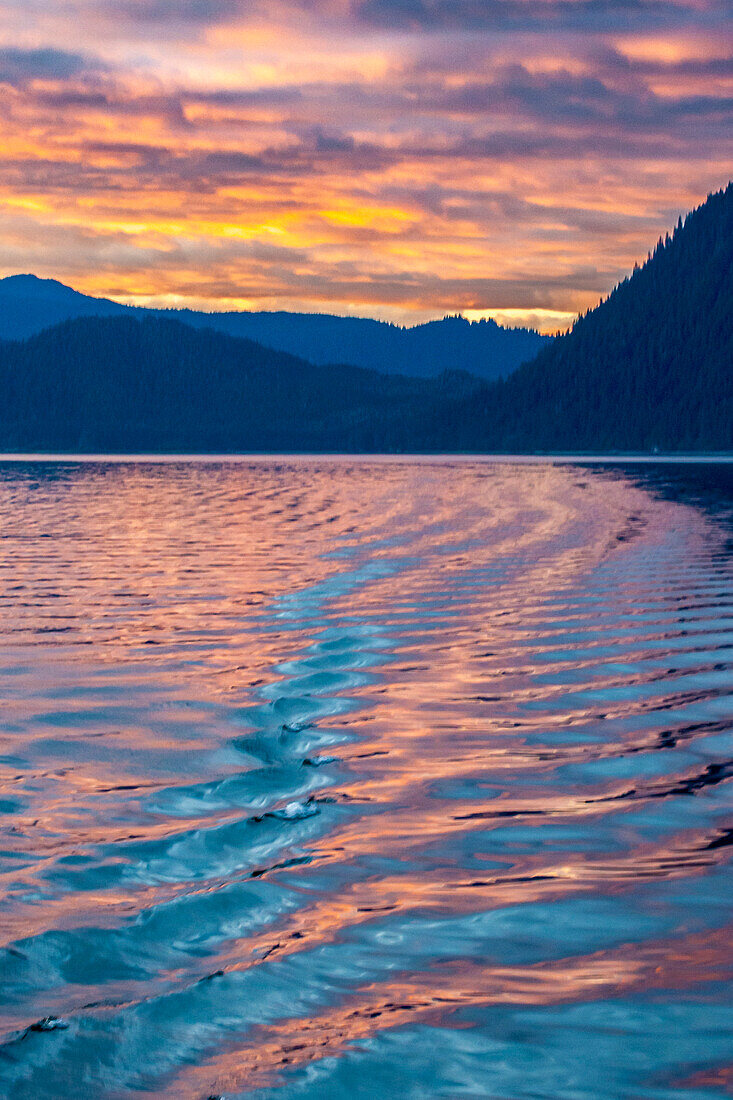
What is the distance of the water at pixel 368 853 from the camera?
6352 mm

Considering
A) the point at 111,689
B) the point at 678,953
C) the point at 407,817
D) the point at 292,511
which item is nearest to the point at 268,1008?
the point at 678,953

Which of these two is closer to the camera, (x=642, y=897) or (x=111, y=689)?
(x=642, y=897)

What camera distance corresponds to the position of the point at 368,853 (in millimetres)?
9297

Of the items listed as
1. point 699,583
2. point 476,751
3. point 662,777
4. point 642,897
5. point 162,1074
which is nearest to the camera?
point 162,1074

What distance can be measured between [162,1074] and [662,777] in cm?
626

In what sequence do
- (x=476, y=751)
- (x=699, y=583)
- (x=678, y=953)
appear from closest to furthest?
(x=678, y=953) < (x=476, y=751) < (x=699, y=583)

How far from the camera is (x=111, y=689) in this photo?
15773 mm

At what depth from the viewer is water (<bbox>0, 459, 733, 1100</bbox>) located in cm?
635

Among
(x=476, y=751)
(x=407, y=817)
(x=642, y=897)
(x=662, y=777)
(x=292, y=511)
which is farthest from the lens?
(x=292, y=511)

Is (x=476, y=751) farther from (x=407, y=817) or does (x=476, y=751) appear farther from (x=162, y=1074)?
(x=162, y=1074)

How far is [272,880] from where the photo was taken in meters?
8.72

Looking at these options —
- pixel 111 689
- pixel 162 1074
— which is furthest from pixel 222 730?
pixel 162 1074

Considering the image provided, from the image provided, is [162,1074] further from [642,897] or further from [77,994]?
[642,897]

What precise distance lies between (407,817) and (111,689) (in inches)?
263
